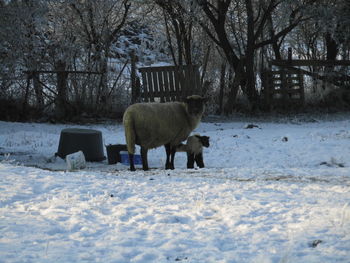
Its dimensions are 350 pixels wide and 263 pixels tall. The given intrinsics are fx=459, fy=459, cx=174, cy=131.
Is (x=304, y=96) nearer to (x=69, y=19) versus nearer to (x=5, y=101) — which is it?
(x=69, y=19)

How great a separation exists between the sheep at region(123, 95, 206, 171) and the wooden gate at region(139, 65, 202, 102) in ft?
25.2

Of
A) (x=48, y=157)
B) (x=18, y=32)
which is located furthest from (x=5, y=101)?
(x=48, y=157)

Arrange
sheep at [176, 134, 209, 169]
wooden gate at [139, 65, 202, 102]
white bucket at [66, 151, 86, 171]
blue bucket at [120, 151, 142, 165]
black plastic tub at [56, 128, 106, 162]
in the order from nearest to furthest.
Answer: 1. white bucket at [66, 151, 86, 171]
2. sheep at [176, 134, 209, 169]
3. blue bucket at [120, 151, 142, 165]
4. black plastic tub at [56, 128, 106, 162]
5. wooden gate at [139, 65, 202, 102]

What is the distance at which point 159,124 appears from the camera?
27.2ft

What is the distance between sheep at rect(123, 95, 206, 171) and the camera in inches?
318

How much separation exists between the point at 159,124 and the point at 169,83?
8.65 m

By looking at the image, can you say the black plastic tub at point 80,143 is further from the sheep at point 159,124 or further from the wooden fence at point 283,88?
the wooden fence at point 283,88

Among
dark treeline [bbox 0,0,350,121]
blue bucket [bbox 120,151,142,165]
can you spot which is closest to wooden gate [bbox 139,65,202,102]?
dark treeline [bbox 0,0,350,121]

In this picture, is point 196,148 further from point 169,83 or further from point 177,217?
point 169,83

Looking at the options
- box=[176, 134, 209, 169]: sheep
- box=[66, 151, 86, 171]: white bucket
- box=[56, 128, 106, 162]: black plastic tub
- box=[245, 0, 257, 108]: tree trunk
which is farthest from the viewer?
box=[245, 0, 257, 108]: tree trunk

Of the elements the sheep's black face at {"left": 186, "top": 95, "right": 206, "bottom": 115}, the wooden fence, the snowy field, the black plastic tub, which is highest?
the wooden fence

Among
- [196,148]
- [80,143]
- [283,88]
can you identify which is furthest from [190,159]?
[283,88]

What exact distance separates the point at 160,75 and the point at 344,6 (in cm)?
780

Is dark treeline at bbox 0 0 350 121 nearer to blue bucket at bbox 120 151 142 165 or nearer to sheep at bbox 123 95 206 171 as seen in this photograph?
blue bucket at bbox 120 151 142 165
